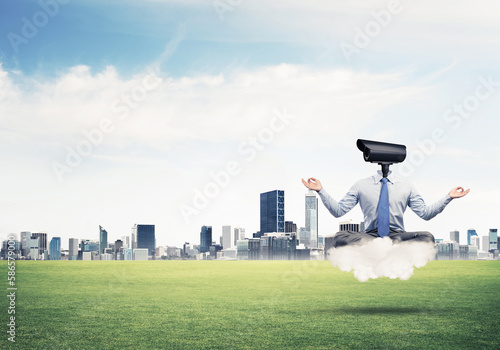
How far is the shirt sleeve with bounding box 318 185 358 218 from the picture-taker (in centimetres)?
764

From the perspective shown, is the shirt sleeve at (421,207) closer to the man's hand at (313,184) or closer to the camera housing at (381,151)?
the camera housing at (381,151)

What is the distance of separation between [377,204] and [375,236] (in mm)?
445

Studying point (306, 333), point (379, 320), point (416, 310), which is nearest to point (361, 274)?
point (306, 333)

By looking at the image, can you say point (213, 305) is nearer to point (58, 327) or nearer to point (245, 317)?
point (245, 317)

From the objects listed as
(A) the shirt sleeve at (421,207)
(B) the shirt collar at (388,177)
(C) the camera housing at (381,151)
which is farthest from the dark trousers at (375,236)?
(C) the camera housing at (381,151)

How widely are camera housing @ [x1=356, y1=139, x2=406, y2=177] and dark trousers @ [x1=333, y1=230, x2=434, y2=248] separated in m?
1.00

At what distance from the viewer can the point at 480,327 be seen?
8930 mm

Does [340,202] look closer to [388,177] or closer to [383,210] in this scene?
[383,210]

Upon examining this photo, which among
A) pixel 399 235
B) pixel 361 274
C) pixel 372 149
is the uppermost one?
pixel 372 149

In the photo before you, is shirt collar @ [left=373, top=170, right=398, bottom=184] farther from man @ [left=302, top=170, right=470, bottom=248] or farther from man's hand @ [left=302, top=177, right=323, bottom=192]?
man's hand @ [left=302, top=177, right=323, bottom=192]

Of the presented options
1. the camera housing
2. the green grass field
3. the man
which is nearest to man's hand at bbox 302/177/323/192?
the man

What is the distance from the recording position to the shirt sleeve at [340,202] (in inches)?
301

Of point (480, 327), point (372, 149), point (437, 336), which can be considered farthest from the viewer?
point (480, 327)

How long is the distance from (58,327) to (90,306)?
9.31ft
